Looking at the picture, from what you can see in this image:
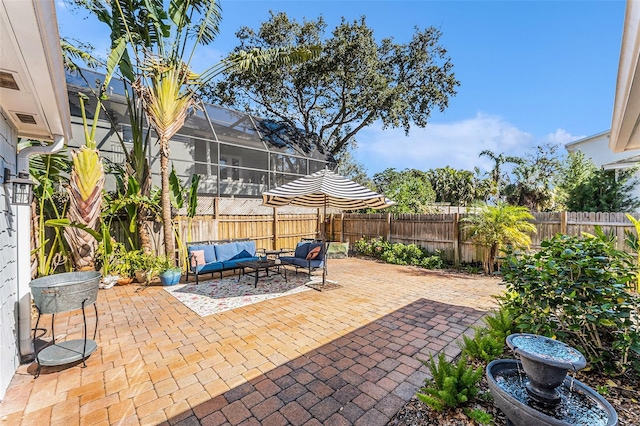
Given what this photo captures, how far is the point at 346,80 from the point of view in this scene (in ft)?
49.1

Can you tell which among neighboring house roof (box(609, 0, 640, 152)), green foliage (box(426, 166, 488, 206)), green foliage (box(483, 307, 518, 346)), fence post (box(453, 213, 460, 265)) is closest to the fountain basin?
green foliage (box(483, 307, 518, 346))

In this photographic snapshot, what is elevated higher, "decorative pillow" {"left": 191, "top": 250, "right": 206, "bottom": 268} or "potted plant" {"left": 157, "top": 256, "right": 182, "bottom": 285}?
"decorative pillow" {"left": 191, "top": 250, "right": 206, "bottom": 268}

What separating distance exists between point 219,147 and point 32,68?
30.5 ft

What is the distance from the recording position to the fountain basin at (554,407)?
5.47 ft

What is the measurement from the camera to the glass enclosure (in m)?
8.77

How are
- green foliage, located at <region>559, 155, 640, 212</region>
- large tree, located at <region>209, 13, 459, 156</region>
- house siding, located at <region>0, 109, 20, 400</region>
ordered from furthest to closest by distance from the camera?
large tree, located at <region>209, 13, 459, 156</region> → green foliage, located at <region>559, 155, 640, 212</region> → house siding, located at <region>0, 109, 20, 400</region>

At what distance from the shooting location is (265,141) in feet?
41.6

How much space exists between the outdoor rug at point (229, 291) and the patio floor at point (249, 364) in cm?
26

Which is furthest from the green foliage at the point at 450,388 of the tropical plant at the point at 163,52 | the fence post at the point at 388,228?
the fence post at the point at 388,228

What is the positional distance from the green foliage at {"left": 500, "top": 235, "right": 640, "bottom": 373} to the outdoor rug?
432 centimetres

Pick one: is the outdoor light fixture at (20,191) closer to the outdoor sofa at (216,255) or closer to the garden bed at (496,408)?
the outdoor sofa at (216,255)

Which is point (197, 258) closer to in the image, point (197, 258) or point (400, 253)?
point (197, 258)

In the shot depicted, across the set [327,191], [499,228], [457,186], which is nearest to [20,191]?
[327,191]

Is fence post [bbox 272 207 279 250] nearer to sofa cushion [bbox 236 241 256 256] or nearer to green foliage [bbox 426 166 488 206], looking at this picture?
sofa cushion [bbox 236 241 256 256]
